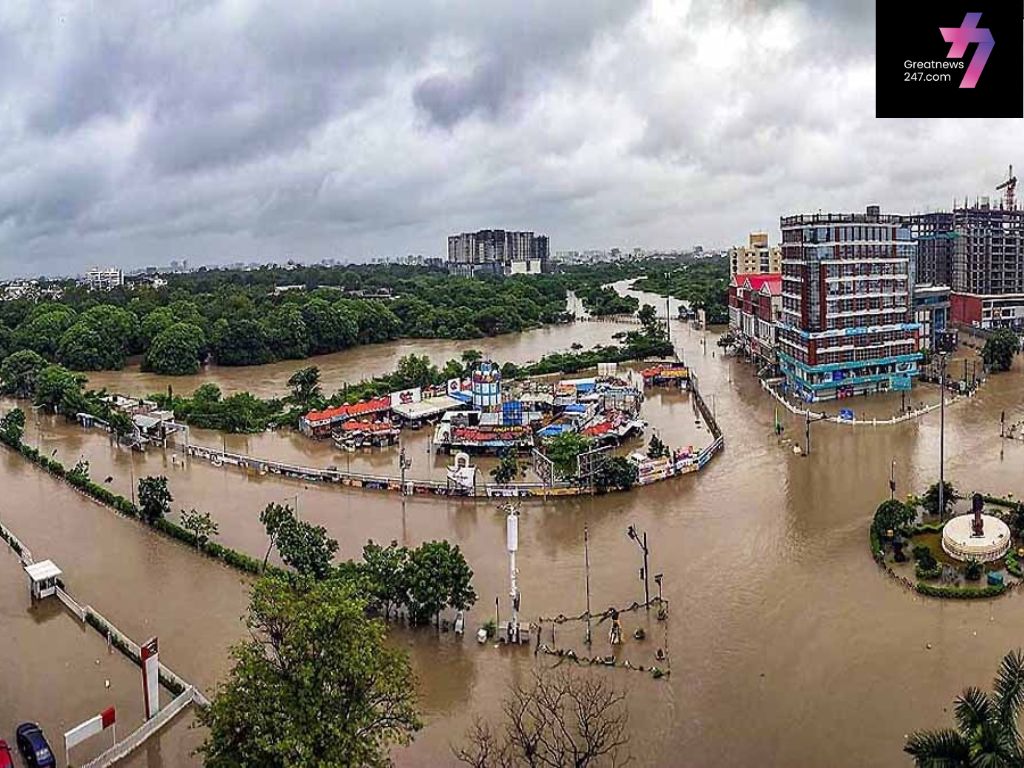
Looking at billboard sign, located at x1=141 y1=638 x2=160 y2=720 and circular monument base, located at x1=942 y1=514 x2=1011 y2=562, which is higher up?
circular monument base, located at x1=942 y1=514 x2=1011 y2=562

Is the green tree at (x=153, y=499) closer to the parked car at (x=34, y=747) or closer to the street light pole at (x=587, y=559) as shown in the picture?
the parked car at (x=34, y=747)

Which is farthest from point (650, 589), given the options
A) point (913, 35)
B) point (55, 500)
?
point (55, 500)

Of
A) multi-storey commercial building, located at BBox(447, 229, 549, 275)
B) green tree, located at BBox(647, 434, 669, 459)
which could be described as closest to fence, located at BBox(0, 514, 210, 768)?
green tree, located at BBox(647, 434, 669, 459)

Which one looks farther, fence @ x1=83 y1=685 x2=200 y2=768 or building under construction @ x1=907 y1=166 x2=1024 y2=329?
building under construction @ x1=907 y1=166 x2=1024 y2=329

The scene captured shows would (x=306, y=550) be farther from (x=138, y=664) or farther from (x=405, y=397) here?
(x=405, y=397)

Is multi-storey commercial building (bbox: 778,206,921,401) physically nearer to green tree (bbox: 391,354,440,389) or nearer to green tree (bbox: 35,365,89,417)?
green tree (bbox: 391,354,440,389)

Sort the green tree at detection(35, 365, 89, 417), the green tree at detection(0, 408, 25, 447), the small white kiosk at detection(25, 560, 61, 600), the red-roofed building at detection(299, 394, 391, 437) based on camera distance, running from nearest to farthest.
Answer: the small white kiosk at detection(25, 560, 61, 600) → the green tree at detection(0, 408, 25, 447) → the red-roofed building at detection(299, 394, 391, 437) → the green tree at detection(35, 365, 89, 417)
